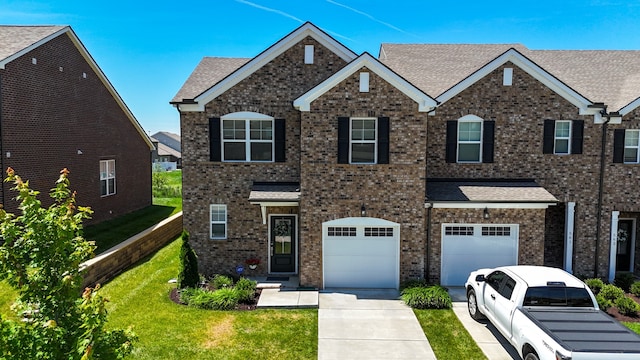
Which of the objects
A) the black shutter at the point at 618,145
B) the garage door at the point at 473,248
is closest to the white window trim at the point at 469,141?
the garage door at the point at 473,248

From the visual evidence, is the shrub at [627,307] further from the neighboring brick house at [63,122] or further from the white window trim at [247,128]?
the neighboring brick house at [63,122]

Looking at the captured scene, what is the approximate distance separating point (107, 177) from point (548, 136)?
22036 mm

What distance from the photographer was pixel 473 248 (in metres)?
13.5

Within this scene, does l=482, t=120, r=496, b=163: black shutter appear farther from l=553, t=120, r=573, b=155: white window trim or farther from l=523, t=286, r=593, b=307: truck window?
l=523, t=286, r=593, b=307: truck window

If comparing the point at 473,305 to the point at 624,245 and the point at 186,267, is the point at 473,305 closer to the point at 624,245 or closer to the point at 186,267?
the point at 186,267

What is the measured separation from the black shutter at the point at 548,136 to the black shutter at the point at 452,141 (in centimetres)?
318

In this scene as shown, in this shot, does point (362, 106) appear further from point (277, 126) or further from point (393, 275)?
point (393, 275)

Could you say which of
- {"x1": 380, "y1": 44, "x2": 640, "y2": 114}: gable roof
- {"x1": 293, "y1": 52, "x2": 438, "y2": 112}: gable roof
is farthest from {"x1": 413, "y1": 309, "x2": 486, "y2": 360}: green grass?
{"x1": 380, "y1": 44, "x2": 640, "y2": 114}: gable roof

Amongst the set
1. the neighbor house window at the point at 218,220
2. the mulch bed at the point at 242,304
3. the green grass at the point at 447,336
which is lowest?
the green grass at the point at 447,336

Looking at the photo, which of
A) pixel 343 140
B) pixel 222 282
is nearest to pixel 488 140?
pixel 343 140

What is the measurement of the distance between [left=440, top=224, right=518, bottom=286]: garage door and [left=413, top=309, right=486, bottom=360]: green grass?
2.22 m

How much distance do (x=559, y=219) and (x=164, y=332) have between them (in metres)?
14.2

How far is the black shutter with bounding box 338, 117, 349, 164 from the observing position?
12.9 m

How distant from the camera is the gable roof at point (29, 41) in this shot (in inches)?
639
